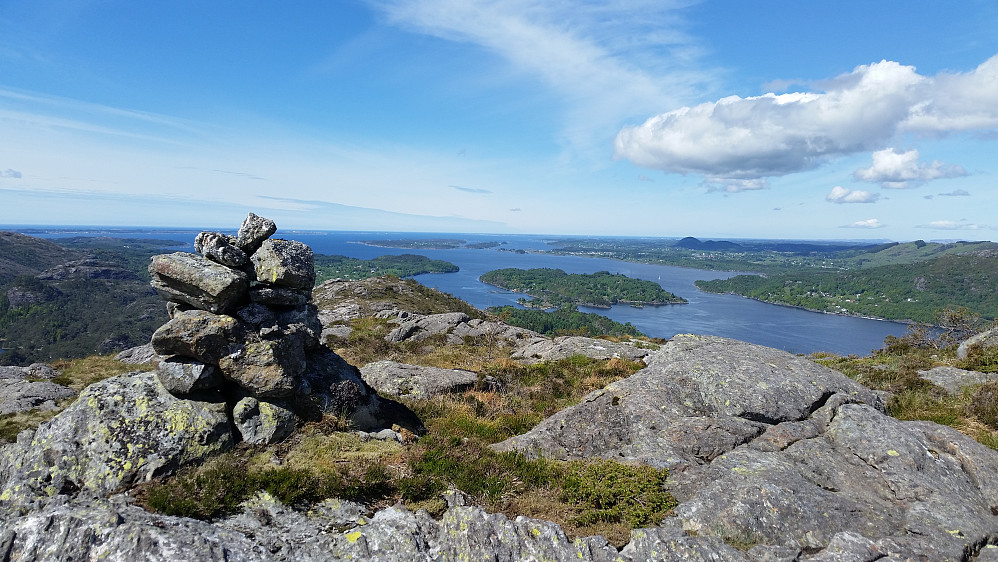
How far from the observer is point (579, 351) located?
88.5 ft

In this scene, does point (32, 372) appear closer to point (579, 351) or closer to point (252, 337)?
point (252, 337)

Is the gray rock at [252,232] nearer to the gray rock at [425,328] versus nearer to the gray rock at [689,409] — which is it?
the gray rock at [689,409]

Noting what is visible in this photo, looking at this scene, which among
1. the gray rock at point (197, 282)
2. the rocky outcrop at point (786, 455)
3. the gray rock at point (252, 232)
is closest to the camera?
the rocky outcrop at point (786, 455)

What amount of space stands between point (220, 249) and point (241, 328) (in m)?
2.40

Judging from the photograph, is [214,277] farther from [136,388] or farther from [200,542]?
[200,542]

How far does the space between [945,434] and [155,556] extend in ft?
58.0

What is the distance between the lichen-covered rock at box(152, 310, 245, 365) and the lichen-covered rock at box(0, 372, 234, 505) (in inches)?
37.1

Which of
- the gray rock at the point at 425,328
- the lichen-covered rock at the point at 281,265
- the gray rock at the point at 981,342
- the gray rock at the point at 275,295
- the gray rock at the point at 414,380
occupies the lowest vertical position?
the gray rock at the point at 425,328

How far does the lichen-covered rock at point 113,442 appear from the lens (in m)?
8.09

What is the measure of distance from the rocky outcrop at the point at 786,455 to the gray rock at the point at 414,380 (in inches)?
247

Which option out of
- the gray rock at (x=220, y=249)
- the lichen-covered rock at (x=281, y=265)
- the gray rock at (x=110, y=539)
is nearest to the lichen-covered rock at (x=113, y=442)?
the gray rock at (x=110, y=539)

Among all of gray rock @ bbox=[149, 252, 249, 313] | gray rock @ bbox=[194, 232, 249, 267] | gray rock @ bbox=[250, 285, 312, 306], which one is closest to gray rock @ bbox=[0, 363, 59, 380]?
gray rock @ bbox=[149, 252, 249, 313]

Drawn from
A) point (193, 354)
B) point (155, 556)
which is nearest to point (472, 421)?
point (193, 354)

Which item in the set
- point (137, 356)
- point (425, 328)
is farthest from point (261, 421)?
point (425, 328)
